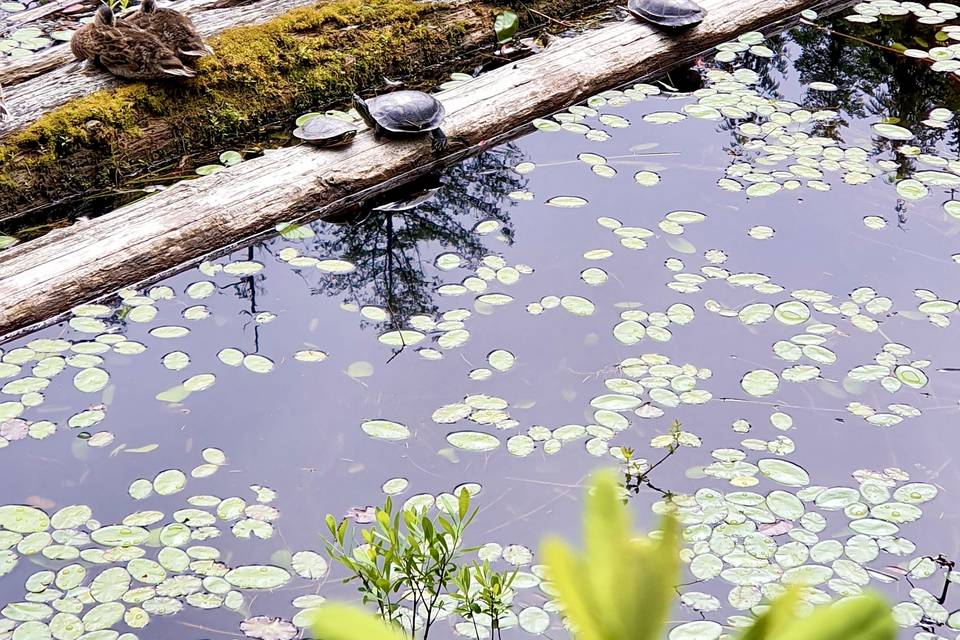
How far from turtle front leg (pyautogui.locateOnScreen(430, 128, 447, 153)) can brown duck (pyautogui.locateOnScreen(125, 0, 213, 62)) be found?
1108 millimetres

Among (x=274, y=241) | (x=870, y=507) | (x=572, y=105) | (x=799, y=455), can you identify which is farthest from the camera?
(x=572, y=105)

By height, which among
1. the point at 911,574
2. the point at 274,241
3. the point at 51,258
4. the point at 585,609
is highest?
the point at 585,609

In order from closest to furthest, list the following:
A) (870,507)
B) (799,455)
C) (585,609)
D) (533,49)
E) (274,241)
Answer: (585,609) → (870,507) → (799,455) → (274,241) → (533,49)

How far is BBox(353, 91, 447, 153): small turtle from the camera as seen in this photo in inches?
144

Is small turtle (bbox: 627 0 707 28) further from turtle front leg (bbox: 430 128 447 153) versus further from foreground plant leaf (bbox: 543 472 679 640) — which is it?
foreground plant leaf (bbox: 543 472 679 640)

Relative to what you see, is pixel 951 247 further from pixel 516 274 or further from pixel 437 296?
pixel 437 296

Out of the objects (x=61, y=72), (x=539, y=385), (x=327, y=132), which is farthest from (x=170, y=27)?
(x=539, y=385)

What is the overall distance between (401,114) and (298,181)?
53 centimetres

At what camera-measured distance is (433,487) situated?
92.6 inches

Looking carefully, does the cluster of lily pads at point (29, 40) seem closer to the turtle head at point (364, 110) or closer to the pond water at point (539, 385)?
the turtle head at point (364, 110)

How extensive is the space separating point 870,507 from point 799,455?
24 centimetres

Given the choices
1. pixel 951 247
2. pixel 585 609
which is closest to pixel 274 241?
pixel 951 247

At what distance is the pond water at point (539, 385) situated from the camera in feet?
6.96

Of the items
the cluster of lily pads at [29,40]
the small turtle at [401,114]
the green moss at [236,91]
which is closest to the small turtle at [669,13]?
the green moss at [236,91]
